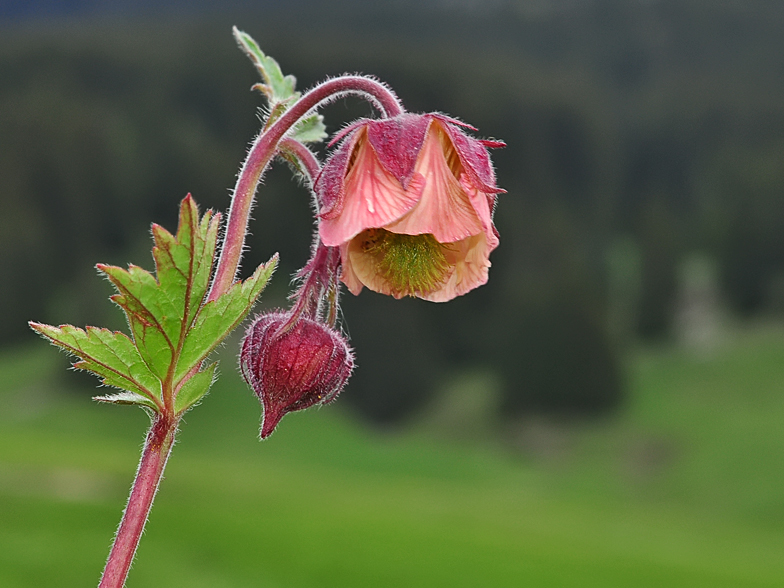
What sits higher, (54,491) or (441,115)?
→ (54,491)

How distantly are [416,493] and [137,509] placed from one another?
31.9m

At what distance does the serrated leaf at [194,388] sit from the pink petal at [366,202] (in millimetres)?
330

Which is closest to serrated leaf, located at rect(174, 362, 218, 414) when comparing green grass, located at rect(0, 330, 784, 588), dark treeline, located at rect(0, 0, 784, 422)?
green grass, located at rect(0, 330, 784, 588)

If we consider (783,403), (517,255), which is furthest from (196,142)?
(783,403)

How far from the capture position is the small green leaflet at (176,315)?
5.61ft

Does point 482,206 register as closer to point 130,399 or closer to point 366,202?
point 366,202

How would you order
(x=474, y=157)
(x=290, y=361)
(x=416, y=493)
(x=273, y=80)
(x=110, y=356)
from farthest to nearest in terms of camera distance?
(x=416, y=493) < (x=273, y=80) < (x=290, y=361) < (x=110, y=356) < (x=474, y=157)

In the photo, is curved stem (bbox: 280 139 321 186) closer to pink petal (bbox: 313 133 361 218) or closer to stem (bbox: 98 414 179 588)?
pink petal (bbox: 313 133 361 218)

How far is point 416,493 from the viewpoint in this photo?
108 feet

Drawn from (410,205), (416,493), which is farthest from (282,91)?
(416,493)

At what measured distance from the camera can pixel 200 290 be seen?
1.73m

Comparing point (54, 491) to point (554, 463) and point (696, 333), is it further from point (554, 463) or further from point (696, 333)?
point (696, 333)

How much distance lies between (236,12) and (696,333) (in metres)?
36.3

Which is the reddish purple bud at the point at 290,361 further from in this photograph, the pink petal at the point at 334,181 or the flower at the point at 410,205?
the pink petal at the point at 334,181
